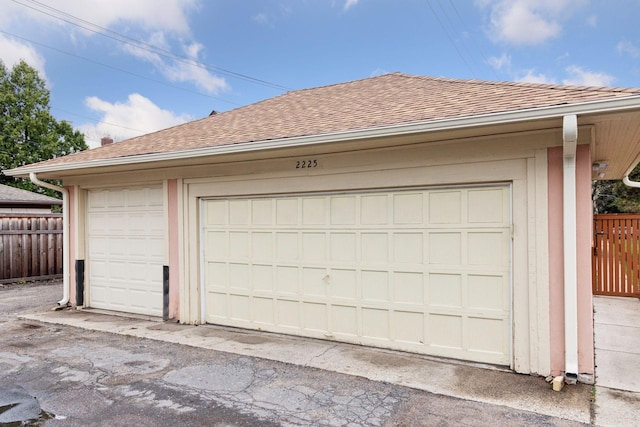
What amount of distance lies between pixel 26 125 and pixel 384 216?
30.1 m

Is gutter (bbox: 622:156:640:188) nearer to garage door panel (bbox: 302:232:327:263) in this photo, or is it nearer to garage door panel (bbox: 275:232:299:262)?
garage door panel (bbox: 302:232:327:263)

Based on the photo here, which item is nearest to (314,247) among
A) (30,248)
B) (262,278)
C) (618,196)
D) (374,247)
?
(374,247)

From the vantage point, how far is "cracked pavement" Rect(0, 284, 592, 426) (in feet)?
11.0

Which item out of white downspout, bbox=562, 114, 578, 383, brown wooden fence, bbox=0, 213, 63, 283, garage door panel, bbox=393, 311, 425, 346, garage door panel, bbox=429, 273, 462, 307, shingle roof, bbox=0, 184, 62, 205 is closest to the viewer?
white downspout, bbox=562, 114, 578, 383

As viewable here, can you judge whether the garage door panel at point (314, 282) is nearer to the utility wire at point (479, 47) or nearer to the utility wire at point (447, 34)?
the utility wire at point (447, 34)

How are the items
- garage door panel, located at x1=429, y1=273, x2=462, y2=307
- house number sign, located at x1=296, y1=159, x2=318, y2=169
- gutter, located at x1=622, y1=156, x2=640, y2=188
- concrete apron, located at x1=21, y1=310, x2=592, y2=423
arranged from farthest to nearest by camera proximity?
1. gutter, located at x1=622, y1=156, x2=640, y2=188
2. house number sign, located at x1=296, y1=159, x2=318, y2=169
3. garage door panel, located at x1=429, y1=273, x2=462, y2=307
4. concrete apron, located at x1=21, y1=310, x2=592, y2=423

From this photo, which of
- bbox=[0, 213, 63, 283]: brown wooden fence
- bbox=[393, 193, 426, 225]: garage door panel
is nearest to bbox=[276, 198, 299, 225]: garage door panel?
bbox=[393, 193, 426, 225]: garage door panel

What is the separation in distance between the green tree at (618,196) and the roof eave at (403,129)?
12693 millimetres

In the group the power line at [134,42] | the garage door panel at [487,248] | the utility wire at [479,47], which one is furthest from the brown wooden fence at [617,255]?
the power line at [134,42]

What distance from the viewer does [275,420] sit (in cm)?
333

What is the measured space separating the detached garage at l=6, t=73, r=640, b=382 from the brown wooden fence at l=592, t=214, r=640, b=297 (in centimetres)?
128

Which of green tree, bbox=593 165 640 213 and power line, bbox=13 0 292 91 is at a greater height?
power line, bbox=13 0 292 91

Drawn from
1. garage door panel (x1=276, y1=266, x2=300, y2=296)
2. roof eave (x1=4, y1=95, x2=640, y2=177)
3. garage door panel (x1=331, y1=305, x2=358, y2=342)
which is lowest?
garage door panel (x1=331, y1=305, x2=358, y2=342)

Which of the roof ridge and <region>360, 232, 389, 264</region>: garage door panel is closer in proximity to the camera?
the roof ridge
